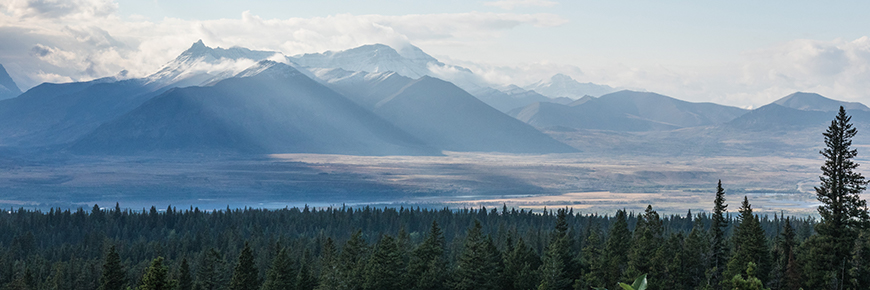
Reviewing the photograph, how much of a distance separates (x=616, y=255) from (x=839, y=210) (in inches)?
1423

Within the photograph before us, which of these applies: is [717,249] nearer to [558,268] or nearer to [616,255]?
[616,255]

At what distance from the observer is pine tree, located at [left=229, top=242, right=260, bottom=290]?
96500 mm

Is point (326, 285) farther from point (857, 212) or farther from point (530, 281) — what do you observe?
point (857, 212)

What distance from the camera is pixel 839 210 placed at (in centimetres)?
7288

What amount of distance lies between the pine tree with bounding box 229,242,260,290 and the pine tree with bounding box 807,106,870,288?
6391cm

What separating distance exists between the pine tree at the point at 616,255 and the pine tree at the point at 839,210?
1235 inches

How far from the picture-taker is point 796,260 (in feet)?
288

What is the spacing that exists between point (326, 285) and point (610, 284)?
37.5 m

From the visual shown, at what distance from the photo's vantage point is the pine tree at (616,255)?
103 metres

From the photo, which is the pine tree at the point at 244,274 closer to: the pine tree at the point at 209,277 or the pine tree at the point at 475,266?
the pine tree at the point at 209,277

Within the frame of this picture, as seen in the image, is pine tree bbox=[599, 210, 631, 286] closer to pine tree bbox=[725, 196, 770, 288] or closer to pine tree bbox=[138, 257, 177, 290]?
pine tree bbox=[725, 196, 770, 288]

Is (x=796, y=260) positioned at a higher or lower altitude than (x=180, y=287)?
higher

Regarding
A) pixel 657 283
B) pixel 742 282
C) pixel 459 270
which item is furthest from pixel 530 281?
pixel 742 282

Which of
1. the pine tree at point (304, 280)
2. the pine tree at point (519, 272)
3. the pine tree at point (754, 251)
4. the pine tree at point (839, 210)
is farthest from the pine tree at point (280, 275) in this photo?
the pine tree at point (839, 210)
